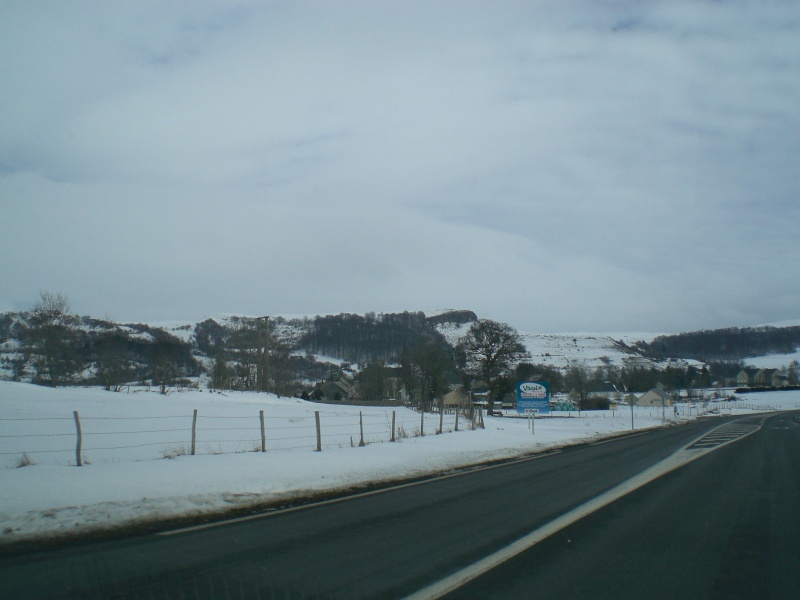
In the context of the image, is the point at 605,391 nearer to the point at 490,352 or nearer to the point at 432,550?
the point at 490,352

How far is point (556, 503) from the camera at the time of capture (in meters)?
11.0

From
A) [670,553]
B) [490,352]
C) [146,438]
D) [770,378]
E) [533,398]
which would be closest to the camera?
[670,553]

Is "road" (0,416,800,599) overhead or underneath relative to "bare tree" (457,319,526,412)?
underneath

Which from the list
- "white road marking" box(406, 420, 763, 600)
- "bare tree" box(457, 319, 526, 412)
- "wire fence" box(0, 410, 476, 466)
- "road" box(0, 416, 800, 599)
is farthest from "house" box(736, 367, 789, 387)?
"road" box(0, 416, 800, 599)

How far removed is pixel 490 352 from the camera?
69.4 meters

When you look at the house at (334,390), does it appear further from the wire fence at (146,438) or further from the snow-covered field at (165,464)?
the snow-covered field at (165,464)

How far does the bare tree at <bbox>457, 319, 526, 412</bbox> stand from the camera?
69.2 meters

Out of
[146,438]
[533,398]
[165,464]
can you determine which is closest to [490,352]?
[533,398]

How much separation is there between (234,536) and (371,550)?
6.66 ft

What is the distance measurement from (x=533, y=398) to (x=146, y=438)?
21.0 meters

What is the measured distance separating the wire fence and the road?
279 inches

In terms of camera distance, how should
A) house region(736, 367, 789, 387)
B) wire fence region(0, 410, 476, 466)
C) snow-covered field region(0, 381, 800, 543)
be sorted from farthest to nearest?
house region(736, 367, 789, 387) → wire fence region(0, 410, 476, 466) → snow-covered field region(0, 381, 800, 543)

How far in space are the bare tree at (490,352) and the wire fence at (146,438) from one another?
35.7m

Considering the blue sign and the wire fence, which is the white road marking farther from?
the blue sign
